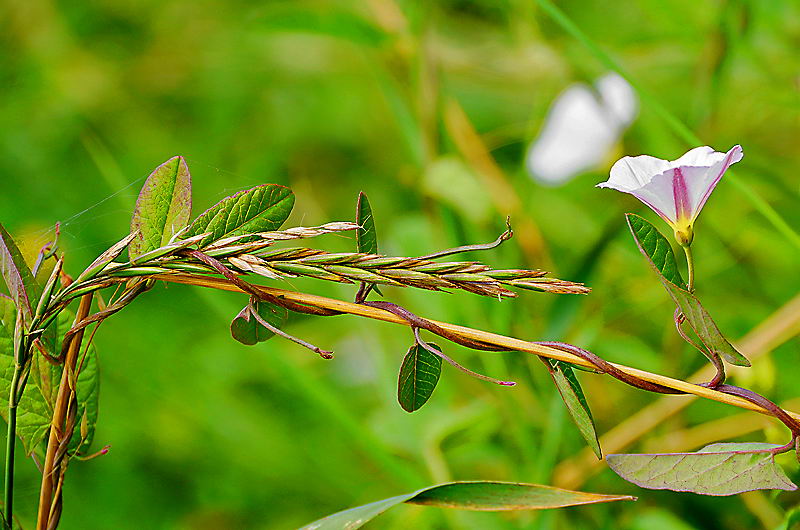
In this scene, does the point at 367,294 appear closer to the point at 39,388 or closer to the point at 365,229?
the point at 365,229

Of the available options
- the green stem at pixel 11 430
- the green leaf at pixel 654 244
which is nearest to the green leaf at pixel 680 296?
the green leaf at pixel 654 244

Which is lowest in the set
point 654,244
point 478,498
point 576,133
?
point 576,133

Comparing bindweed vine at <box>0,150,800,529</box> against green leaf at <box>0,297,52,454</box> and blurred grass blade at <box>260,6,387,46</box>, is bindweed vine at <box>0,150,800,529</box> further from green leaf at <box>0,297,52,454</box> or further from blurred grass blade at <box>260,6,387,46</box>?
blurred grass blade at <box>260,6,387,46</box>

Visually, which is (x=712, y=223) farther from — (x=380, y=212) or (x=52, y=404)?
(x=52, y=404)

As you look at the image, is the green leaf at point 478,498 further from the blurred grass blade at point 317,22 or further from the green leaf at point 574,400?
→ the blurred grass blade at point 317,22

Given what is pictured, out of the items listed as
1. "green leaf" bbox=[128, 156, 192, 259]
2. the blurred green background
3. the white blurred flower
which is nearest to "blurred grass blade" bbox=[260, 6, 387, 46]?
the blurred green background

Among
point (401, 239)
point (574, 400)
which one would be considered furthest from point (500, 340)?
point (401, 239)
